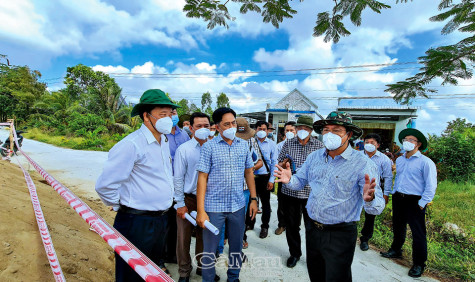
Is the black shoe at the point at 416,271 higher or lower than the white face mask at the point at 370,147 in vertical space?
lower

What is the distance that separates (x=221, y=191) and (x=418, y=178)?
261cm

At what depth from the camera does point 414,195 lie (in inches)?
113

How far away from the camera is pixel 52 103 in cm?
2023

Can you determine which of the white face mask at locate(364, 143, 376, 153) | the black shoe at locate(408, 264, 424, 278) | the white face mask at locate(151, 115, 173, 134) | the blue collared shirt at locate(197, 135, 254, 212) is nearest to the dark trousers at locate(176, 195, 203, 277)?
the blue collared shirt at locate(197, 135, 254, 212)

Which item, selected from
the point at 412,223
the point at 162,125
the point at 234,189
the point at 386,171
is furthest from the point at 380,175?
the point at 162,125

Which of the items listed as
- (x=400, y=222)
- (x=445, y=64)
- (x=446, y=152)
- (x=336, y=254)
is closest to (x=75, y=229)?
(x=336, y=254)

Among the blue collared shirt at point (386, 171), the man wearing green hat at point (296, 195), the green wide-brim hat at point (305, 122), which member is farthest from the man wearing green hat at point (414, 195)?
the green wide-brim hat at point (305, 122)

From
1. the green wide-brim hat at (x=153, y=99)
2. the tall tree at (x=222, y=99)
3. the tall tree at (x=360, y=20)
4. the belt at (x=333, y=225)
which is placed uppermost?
the tall tree at (x=222, y=99)

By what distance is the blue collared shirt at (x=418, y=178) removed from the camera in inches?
108

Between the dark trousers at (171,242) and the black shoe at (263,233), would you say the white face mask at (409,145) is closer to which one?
the black shoe at (263,233)

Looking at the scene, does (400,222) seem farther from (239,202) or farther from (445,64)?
(239,202)

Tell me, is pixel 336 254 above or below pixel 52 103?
below

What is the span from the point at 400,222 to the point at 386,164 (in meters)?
0.91

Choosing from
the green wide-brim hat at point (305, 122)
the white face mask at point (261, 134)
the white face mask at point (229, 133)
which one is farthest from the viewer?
the white face mask at point (261, 134)
